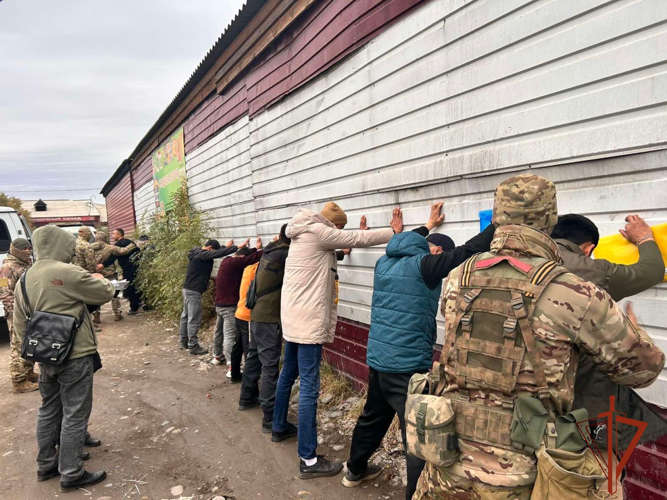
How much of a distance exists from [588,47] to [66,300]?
4025 millimetres

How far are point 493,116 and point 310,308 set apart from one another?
6.48 feet

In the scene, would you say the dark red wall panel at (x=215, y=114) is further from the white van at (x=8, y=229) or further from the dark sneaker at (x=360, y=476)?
the dark sneaker at (x=360, y=476)

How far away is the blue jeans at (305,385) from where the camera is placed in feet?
11.5

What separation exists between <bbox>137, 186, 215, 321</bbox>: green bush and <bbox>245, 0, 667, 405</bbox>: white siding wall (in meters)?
4.43

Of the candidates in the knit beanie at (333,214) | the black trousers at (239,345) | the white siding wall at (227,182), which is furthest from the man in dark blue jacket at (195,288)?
the knit beanie at (333,214)

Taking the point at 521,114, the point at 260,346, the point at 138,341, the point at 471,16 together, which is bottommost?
the point at 138,341

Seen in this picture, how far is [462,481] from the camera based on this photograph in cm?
187

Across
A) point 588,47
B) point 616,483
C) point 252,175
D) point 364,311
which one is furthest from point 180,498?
point 252,175

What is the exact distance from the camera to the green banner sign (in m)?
11.6

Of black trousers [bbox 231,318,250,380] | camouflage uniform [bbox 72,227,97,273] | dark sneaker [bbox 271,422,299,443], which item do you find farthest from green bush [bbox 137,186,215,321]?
dark sneaker [bbox 271,422,299,443]

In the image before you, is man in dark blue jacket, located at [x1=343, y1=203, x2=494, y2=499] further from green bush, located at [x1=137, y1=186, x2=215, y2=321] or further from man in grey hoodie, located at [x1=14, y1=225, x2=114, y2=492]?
green bush, located at [x1=137, y1=186, x2=215, y2=321]

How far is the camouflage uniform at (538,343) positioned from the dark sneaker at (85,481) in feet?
9.69

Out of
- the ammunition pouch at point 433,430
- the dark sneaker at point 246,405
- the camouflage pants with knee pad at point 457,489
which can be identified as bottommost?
the dark sneaker at point 246,405

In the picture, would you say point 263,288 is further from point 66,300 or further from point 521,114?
point 521,114
